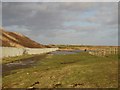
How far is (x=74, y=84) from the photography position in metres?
18.1

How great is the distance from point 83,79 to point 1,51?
37850 mm

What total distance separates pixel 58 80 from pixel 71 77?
1255 mm

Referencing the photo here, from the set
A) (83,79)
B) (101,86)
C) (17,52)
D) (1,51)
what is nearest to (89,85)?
(101,86)

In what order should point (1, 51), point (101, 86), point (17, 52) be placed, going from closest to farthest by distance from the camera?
point (101, 86), point (1, 51), point (17, 52)

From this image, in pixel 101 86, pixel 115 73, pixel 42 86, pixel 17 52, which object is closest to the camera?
pixel 101 86

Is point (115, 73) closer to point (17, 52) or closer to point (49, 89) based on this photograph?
point (49, 89)

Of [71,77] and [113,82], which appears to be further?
[71,77]

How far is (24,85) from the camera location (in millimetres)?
19375

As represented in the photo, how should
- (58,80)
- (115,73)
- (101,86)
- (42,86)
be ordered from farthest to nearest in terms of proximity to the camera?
1. (115,73)
2. (58,80)
3. (42,86)
4. (101,86)

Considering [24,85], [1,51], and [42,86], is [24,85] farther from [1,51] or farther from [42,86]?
[1,51]

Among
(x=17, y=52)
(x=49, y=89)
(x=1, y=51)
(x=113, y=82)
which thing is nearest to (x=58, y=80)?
(x=49, y=89)

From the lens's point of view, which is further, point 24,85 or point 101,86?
point 24,85

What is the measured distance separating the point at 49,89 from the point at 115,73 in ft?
19.5

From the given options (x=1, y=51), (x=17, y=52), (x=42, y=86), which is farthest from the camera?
(x=17, y=52)
